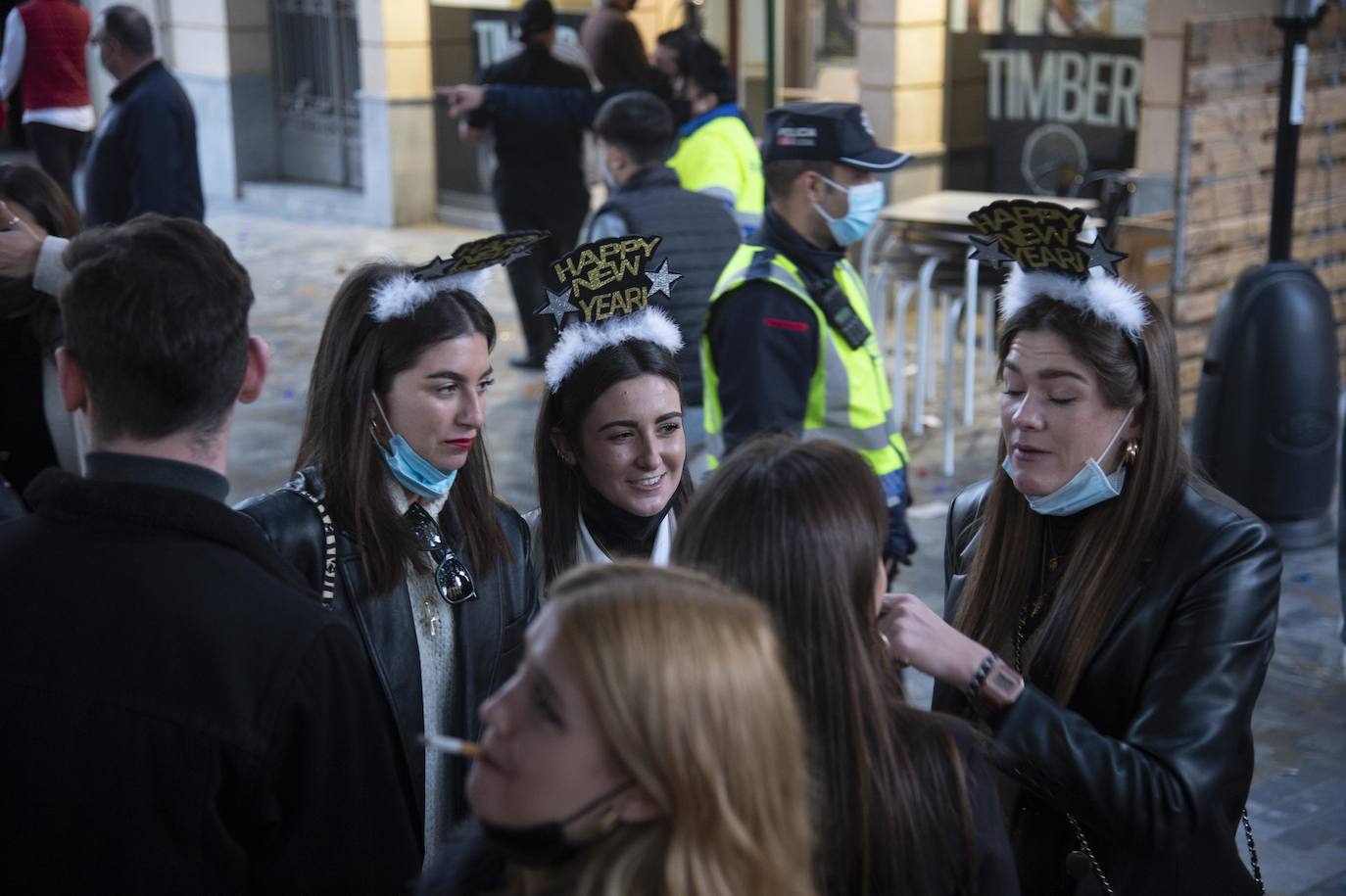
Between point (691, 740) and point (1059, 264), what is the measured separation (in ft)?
5.39

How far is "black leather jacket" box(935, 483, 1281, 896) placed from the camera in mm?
2480

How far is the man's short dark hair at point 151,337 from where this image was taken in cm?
199

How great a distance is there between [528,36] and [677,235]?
12.3ft

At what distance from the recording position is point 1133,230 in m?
8.52

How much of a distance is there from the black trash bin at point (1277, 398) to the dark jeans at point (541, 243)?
158 inches

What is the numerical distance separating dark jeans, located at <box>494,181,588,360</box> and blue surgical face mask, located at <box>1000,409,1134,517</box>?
260 inches

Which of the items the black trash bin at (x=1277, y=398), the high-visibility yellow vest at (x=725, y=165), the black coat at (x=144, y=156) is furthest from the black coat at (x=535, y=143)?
the black trash bin at (x=1277, y=398)

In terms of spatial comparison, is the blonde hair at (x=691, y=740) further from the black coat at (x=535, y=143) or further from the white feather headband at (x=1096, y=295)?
the black coat at (x=535, y=143)

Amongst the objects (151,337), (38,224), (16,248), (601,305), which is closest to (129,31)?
(38,224)

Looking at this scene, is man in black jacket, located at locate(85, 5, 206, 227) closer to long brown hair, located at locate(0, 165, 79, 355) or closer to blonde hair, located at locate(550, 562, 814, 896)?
long brown hair, located at locate(0, 165, 79, 355)

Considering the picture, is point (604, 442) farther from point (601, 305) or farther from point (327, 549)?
point (327, 549)

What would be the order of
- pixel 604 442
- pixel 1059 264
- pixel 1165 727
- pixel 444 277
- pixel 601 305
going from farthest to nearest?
1. pixel 601 305
2. pixel 604 442
3. pixel 444 277
4. pixel 1059 264
5. pixel 1165 727

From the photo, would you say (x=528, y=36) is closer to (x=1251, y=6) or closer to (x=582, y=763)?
(x=1251, y=6)

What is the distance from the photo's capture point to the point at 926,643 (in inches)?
94.8
